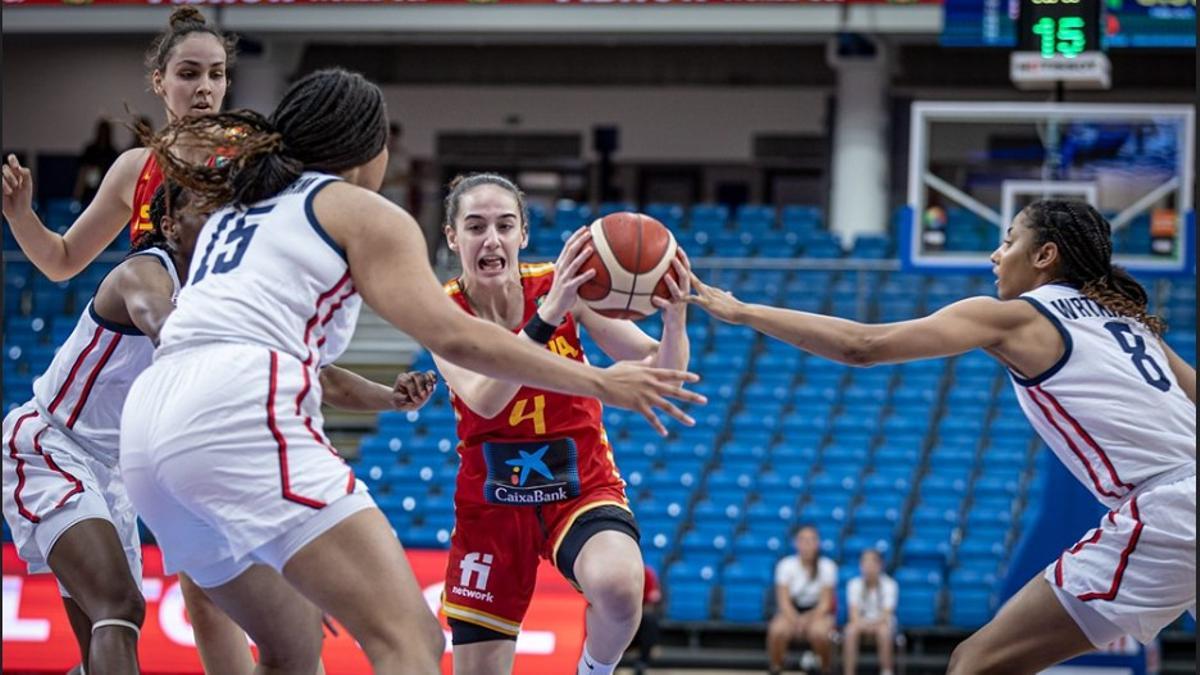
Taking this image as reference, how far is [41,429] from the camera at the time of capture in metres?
5.01

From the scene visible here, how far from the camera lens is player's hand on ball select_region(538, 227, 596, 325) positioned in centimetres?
452

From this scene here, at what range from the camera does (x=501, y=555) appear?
17.4 feet

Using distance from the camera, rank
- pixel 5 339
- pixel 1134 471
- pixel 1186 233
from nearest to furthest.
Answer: pixel 1134 471 < pixel 1186 233 < pixel 5 339

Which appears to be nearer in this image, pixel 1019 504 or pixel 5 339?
pixel 1019 504

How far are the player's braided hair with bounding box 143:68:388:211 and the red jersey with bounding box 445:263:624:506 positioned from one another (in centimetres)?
133

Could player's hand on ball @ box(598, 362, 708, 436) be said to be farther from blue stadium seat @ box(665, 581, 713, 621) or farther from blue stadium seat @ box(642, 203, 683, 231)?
blue stadium seat @ box(642, 203, 683, 231)

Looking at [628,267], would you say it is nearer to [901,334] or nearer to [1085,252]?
[901,334]

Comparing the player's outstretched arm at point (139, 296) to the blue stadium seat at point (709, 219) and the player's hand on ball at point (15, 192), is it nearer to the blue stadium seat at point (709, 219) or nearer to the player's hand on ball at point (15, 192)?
the player's hand on ball at point (15, 192)

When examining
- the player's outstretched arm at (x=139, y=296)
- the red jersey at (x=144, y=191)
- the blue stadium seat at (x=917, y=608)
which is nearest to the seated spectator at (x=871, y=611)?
the blue stadium seat at (x=917, y=608)

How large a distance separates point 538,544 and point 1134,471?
1950 mm

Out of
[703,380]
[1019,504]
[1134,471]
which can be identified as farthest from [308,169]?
[703,380]

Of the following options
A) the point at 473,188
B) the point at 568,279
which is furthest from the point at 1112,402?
the point at 473,188

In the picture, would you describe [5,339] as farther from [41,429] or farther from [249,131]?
[249,131]

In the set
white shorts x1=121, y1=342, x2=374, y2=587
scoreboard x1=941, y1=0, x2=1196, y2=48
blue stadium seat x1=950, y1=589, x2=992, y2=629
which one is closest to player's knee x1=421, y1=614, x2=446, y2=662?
white shorts x1=121, y1=342, x2=374, y2=587
